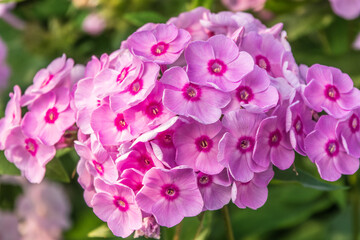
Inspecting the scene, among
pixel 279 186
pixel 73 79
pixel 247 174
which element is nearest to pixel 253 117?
pixel 247 174

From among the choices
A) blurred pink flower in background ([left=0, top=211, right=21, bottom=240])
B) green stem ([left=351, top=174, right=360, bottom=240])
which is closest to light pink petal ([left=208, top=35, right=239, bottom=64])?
green stem ([left=351, top=174, right=360, bottom=240])

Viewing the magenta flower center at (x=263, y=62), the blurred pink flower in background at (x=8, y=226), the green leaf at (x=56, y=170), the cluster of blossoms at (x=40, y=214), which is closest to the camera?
the magenta flower center at (x=263, y=62)

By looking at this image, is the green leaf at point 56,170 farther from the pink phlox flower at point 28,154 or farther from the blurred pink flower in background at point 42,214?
the blurred pink flower in background at point 42,214

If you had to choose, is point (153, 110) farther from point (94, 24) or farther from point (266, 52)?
point (94, 24)

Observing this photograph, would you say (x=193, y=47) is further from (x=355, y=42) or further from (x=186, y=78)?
(x=355, y=42)

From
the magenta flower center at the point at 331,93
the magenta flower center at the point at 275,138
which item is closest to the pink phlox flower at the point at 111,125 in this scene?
the magenta flower center at the point at 275,138
